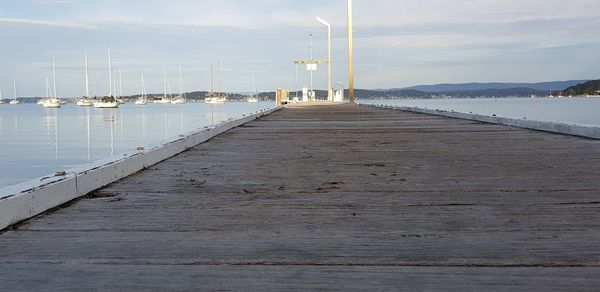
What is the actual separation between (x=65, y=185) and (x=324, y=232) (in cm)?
181

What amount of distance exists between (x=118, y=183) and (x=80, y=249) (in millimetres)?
2087

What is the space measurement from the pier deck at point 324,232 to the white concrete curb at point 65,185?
0.27ft

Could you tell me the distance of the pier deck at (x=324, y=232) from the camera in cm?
250

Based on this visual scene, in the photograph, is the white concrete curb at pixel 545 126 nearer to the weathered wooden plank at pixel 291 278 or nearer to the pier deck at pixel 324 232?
the pier deck at pixel 324 232

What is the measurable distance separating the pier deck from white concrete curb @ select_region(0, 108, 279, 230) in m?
0.08

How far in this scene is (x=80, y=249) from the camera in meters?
2.95

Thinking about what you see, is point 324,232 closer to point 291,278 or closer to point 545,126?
point 291,278

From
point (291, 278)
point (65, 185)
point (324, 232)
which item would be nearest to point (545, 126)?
point (324, 232)

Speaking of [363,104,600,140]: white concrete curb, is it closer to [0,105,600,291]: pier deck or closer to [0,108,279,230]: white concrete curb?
[0,105,600,291]: pier deck

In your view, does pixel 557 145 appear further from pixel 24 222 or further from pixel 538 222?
pixel 24 222

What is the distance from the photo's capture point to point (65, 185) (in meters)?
4.07

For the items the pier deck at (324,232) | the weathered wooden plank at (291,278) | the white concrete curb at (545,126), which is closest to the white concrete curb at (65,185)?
the pier deck at (324,232)

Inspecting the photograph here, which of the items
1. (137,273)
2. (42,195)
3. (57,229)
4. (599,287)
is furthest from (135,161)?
(599,287)

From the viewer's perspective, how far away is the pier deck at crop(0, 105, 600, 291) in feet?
8.20
